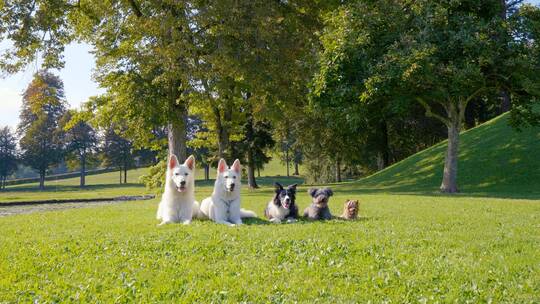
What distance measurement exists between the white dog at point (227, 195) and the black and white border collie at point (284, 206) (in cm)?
108

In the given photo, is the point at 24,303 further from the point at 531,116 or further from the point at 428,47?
the point at 531,116

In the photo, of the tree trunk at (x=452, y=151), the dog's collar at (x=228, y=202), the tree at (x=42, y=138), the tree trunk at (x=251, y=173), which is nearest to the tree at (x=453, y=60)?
the tree trunk at (x=452, y=151)

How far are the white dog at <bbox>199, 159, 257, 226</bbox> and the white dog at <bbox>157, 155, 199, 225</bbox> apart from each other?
0.73 m

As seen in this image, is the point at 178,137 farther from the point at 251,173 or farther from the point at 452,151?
the point at 251,173

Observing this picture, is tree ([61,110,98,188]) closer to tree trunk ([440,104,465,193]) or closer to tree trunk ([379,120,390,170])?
tree trunk ([379,120,390,170])

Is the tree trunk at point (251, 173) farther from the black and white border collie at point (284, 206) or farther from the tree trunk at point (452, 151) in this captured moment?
the black and white border collie at point (284, 206)

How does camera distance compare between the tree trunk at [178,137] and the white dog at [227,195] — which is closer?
the white dog at [227,195]

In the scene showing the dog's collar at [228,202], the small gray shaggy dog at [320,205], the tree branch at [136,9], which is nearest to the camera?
the dog's collar at [228,202]

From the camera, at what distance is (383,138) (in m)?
57.5

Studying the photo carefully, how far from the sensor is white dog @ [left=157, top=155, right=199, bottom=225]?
1319 centimetres

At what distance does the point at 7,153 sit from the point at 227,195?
95.5m

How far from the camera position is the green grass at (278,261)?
6355mm

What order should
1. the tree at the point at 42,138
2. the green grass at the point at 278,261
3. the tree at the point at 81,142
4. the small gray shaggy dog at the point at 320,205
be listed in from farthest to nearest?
the tree at the point at 81,142
the tree at the point at 42,138
the small gray shaggy dog at the point at 320,205
the green grass at the point at 278,261

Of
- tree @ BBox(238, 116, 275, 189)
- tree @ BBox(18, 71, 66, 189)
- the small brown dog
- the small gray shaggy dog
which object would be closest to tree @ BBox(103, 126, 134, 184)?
tree @ BBox(18, 71, 66, 189)
